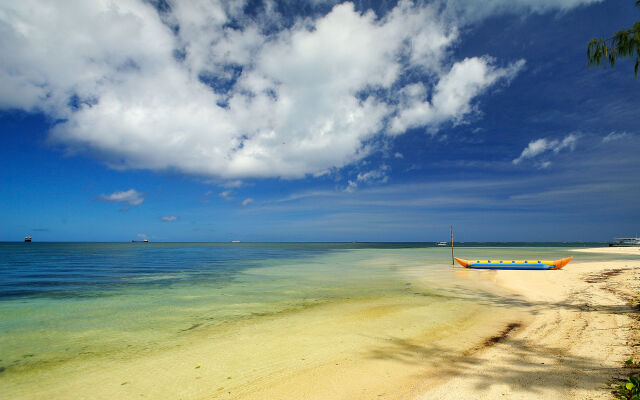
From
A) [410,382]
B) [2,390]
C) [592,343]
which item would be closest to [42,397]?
[2,390]

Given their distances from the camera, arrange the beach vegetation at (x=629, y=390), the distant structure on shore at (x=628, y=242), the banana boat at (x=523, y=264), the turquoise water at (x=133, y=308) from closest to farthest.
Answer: the beach vegetation at (x=629, y=390), the turquoise water at (x=133, y=308), the banana boat at (x=523, y=264), the distant structure on shore at (x=628, y=242)

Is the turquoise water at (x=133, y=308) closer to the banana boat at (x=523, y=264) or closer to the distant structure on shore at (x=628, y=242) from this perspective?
the banana boat at (x=523, y=264)

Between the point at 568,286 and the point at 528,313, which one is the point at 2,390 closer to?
the point at 528,313

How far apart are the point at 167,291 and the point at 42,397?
44.3 feet

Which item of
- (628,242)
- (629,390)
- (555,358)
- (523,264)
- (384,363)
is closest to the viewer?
(629,390)

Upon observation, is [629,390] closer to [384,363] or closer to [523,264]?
[384,363]

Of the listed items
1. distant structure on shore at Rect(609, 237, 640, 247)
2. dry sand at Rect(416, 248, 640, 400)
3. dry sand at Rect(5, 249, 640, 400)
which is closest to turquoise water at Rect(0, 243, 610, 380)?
dry sand at Rect(5, 249, 640, 400)

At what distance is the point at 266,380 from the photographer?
6.55 meters

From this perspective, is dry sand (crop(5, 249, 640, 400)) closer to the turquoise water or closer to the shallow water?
the shallow water

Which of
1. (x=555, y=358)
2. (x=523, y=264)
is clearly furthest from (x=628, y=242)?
(x=555, y=358)

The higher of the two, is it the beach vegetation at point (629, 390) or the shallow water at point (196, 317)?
the beach vegetation at point (629, 390)

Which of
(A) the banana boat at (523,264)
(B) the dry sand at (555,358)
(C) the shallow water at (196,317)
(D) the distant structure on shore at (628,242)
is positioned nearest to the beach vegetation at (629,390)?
(B) the dry sand at (555,358)

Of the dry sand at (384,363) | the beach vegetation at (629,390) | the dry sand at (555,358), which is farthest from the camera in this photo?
the dry sand at (384,363)

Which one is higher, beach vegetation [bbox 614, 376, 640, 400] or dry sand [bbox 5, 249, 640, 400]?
beach vegetation [bbox 614, 376, 640, 400]
